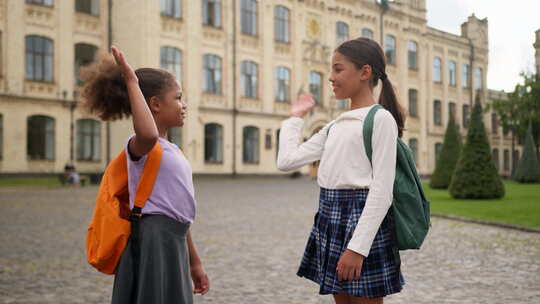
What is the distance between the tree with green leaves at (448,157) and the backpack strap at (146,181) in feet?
70.4

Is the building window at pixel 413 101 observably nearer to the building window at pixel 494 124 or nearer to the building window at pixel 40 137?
the building window at pixel 494 124

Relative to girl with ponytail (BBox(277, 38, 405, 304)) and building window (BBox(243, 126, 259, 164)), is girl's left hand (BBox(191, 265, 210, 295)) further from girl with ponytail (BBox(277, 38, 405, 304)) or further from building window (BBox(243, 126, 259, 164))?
building window (BBox(243, 126, 259, 164))

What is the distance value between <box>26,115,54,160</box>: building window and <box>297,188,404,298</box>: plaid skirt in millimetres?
26525

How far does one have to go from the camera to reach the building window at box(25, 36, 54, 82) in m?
27.3

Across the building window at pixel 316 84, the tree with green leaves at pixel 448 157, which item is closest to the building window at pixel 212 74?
the building window at pixel 316 84

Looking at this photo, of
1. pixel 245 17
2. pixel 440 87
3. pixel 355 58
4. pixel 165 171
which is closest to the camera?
pixel 165 171

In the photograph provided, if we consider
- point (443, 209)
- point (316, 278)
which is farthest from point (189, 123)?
point (316, 278)


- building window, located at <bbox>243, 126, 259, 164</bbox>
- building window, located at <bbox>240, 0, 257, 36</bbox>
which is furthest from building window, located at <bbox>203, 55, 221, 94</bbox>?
building window, located at <bbox>243, 126, 259, 164</bbox>

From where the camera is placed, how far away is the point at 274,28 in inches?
1403

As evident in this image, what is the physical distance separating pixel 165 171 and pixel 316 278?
0.92 meters

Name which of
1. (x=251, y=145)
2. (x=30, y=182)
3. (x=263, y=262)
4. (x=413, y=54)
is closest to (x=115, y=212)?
(x=263, y=262)

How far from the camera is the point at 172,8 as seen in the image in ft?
101

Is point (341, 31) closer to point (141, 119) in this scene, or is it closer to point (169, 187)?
point (169, 187)

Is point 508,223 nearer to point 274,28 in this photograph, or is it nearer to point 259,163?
point 259,163
